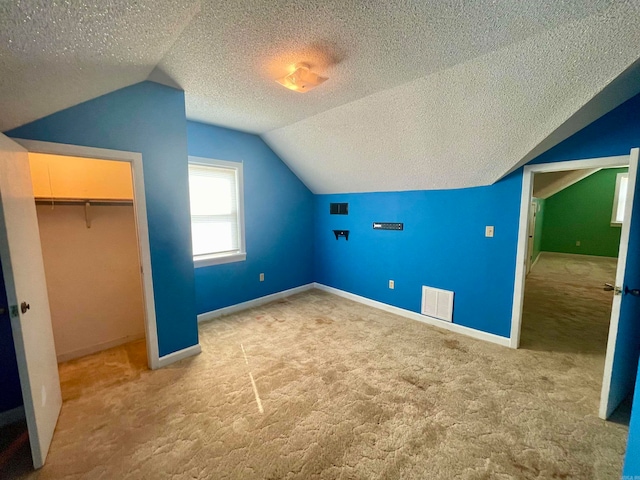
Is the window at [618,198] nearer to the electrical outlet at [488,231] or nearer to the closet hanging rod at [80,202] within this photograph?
the electrical outlet at [488,231]

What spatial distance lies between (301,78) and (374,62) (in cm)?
52

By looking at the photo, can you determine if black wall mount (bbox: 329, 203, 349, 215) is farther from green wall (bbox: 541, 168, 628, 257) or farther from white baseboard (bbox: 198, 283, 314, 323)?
green wall (bbox: 541, 168, 628, 257)

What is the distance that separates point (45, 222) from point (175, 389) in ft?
6.12

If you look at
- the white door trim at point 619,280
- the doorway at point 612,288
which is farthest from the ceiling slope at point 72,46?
the doorway at point 612,288

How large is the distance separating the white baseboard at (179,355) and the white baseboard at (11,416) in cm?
83

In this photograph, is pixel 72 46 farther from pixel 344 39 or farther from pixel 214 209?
pixel 214 209

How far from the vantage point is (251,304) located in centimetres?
386

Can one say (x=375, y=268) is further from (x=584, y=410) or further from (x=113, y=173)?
(x=113, y=173)

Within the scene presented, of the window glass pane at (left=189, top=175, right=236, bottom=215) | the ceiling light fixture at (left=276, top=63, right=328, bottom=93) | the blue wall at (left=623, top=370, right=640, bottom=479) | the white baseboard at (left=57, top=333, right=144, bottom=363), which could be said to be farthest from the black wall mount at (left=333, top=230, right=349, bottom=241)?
the blue wall at (left=623, top=370, right=640, bottom=479)

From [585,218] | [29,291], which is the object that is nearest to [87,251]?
[29,291]

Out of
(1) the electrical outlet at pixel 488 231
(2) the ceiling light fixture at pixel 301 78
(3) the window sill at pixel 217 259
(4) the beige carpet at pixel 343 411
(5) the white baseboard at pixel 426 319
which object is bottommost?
(4) the beige carpet at pixel 343 411

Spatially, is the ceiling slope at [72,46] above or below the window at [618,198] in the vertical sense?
above

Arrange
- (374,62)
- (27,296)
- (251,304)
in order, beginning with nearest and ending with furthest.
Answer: (27,296), (374,62), (251,304)

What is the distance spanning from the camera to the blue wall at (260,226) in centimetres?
335
